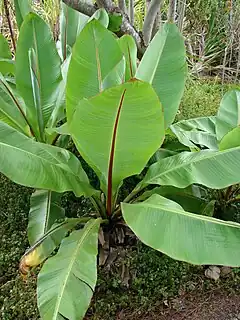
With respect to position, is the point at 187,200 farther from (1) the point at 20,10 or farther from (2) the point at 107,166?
(1) the point at 20,10

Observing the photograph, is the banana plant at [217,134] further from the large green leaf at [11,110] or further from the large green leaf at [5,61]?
the large green leaf at [5,61]

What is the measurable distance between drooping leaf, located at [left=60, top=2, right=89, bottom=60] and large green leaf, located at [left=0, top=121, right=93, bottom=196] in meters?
0.94

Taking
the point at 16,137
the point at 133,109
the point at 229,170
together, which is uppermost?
the point at 133,109

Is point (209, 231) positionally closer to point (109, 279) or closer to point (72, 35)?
point (109, 279)

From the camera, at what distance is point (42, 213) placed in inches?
54.0

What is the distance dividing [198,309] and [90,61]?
0.82 metres

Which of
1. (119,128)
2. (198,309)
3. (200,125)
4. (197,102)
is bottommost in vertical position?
(198,309)

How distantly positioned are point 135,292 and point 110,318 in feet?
0.39

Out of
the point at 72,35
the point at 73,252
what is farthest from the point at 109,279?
the point at 72,35

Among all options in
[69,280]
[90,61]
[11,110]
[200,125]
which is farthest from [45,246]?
[200,125]

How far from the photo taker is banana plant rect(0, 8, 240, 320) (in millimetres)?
953

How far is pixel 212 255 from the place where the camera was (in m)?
0.94

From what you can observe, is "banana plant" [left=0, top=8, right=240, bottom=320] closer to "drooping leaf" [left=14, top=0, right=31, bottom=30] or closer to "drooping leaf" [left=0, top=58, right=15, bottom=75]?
"drooping leaf" [left=0, top=58, right=15, bottom=75]

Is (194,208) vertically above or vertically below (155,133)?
below
